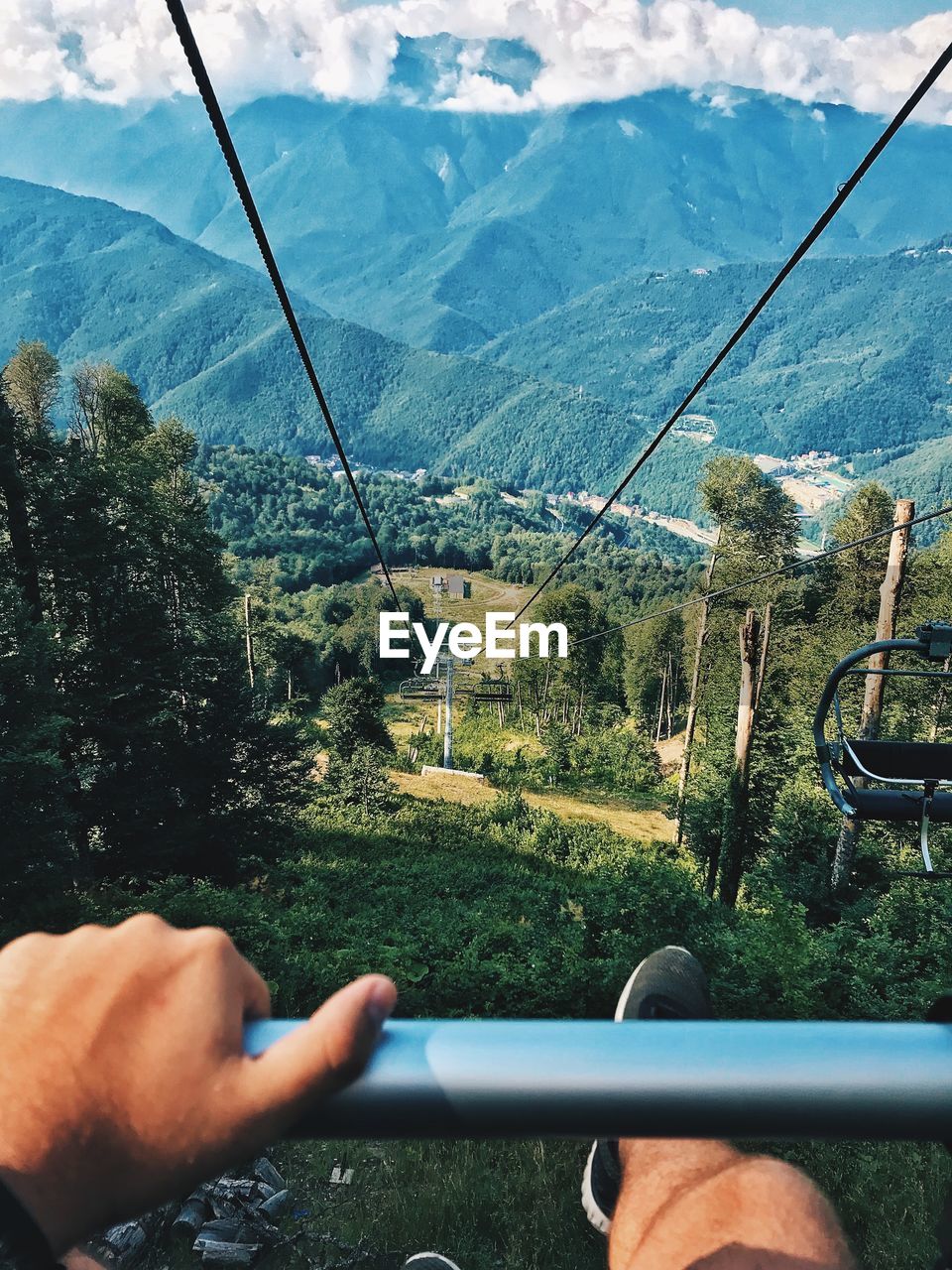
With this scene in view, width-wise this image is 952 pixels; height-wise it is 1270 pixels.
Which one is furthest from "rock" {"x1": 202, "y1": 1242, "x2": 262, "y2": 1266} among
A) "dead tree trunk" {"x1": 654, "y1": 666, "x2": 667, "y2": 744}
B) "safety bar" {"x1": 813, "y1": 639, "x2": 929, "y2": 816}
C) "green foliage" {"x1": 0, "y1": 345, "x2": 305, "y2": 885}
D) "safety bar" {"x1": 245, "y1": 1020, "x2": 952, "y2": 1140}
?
"dead tree trunk" {"x1": 654, "y1": 666, "x2": 667, "y2": 744}

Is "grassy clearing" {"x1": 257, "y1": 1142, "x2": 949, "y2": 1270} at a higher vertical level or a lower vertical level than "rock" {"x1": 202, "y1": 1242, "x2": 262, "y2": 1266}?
higher

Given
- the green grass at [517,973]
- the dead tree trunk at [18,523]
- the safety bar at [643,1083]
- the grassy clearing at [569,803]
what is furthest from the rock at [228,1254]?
the grassy clearing at [569,803]

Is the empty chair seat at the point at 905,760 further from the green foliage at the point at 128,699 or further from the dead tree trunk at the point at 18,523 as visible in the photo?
the dead tree trunk at the point at 18,523

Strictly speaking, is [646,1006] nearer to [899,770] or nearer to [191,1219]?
[899,770]

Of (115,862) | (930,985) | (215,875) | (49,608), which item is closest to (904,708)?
(930,985)

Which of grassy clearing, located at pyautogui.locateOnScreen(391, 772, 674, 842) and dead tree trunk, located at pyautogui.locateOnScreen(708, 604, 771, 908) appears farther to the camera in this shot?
grassy clearing, located at pyautogui.locateOnScreen(391, 772, 674, 842)

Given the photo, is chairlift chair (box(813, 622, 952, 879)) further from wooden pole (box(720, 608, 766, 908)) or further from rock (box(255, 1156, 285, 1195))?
wooden pole (box(720, 608, 766, 908))

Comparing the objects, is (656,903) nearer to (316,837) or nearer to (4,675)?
(4,675)
